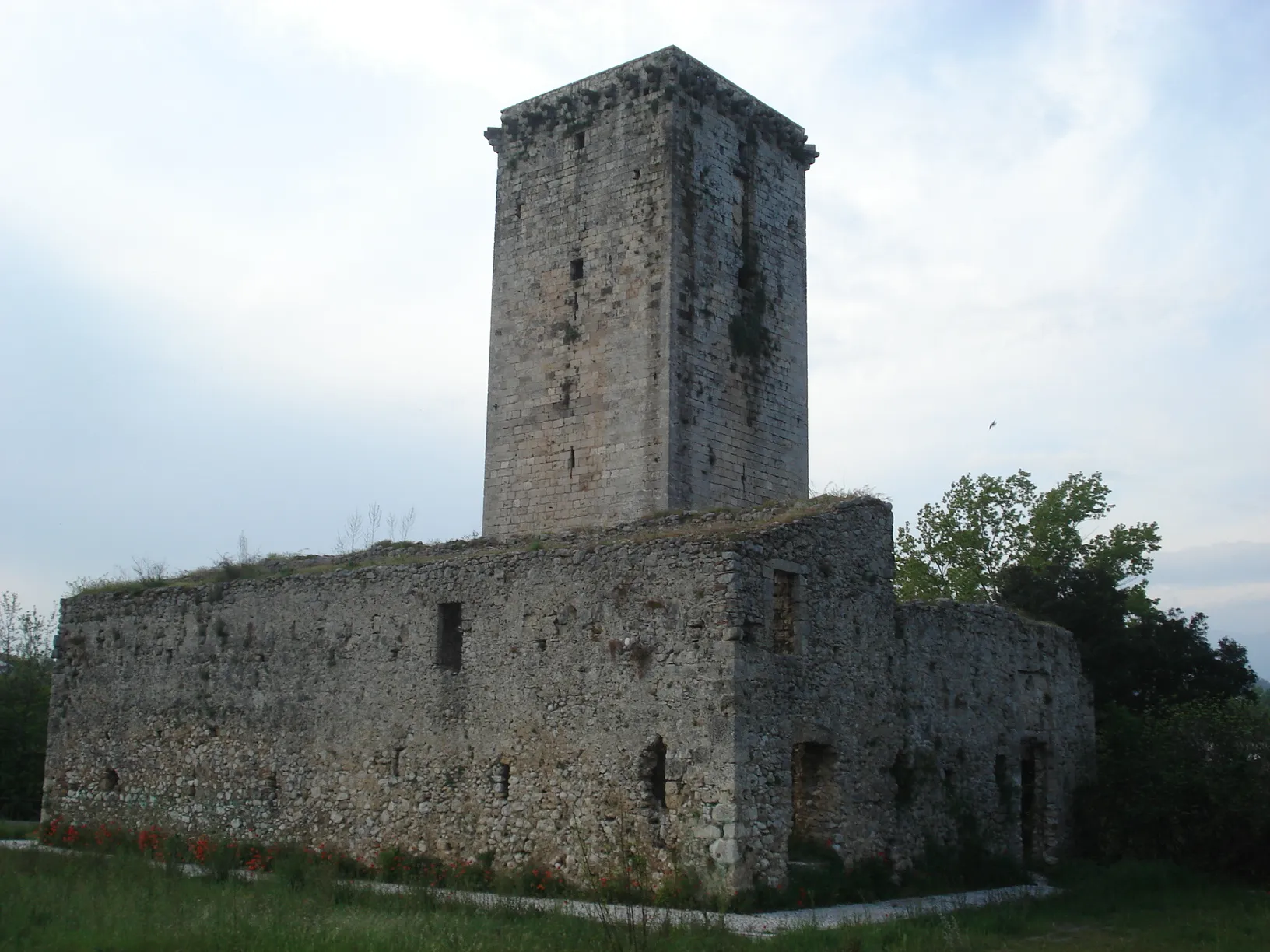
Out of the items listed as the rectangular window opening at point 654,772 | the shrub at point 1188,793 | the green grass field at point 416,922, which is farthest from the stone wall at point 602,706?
the green grass field at point 416,922

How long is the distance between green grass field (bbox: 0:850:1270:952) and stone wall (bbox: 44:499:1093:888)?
79.3 inches

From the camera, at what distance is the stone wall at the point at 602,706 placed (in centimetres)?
1353

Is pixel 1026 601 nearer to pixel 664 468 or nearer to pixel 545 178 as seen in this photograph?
pixel 664 468

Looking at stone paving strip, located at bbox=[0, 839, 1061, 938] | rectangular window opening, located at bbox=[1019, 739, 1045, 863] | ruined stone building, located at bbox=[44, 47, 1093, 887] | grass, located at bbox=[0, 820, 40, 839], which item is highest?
ruined stone building, located at bbox=[44, 47, 1093, 887]

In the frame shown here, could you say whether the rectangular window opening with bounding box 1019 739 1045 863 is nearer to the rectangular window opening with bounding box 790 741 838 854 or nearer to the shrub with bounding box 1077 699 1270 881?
the shrub with bounding box 1077 699 1270 881

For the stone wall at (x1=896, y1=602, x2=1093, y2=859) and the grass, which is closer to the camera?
the stone wall at (x1=896, y1=602, x2=1093, y2=859)

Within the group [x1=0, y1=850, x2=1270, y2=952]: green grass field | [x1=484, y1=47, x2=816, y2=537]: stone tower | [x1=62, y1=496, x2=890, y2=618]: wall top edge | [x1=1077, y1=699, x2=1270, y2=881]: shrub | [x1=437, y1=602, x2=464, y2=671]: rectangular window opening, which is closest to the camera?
[x1=0, y1=850, x2=1270, y2=952]: green grass field

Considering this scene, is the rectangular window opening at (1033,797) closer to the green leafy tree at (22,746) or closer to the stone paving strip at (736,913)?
the stone paving strip at (736,913)

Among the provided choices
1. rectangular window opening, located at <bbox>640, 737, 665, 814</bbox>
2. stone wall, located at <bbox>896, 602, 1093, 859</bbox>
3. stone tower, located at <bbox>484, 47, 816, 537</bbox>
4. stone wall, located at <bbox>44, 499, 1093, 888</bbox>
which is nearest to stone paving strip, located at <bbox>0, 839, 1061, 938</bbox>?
stone wall, located at <bbox>44, 499, 1093, 888</bbox>

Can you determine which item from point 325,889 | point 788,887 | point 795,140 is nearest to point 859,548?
point 788,887

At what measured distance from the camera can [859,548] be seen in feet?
51.3

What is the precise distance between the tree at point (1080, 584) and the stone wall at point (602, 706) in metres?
5.49

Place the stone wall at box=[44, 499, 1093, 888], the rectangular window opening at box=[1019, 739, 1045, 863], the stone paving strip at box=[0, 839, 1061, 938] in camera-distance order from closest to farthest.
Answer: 1. the stone paving strip at box=[0, 839, 1061, 938]
2. the stone wall at box=[44, 499, 1093, 888]
3. the rectangular window opening at box=[1019, 739, 1045, 863]

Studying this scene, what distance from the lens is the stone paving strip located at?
36.8 ft
